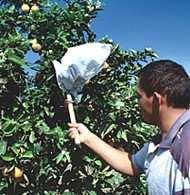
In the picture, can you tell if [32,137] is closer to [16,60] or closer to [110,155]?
[16,60]

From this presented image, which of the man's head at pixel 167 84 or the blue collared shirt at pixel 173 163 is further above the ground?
the man's head at pixel 167 84

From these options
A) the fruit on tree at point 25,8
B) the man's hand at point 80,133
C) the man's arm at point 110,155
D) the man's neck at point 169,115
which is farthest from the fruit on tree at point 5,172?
the man's neck at point 169,115

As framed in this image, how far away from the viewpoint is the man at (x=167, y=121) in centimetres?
249

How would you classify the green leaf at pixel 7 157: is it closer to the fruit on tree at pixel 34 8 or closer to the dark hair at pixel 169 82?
the fruit on tree at pixel 34 8

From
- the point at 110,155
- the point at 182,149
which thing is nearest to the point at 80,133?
the point at 110,155

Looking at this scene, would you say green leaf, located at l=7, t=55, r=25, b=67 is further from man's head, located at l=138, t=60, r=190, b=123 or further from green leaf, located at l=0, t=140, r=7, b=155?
man's head, located at l=138, t=60, r=190, b=123

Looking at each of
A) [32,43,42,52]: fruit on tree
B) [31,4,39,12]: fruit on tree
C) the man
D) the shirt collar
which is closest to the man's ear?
the man

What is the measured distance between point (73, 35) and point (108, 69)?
28 centimetres

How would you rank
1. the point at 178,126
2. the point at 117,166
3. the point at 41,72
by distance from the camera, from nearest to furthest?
the point at 178,126, the point at 117,166, the point at 41,72

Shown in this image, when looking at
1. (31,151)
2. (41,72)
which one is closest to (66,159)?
(31,151)

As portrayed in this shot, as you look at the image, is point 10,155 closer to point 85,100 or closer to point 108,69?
point 85,100

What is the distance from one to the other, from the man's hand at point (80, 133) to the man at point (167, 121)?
0.43m

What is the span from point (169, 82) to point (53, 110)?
120 cm

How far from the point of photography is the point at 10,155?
137 inches
